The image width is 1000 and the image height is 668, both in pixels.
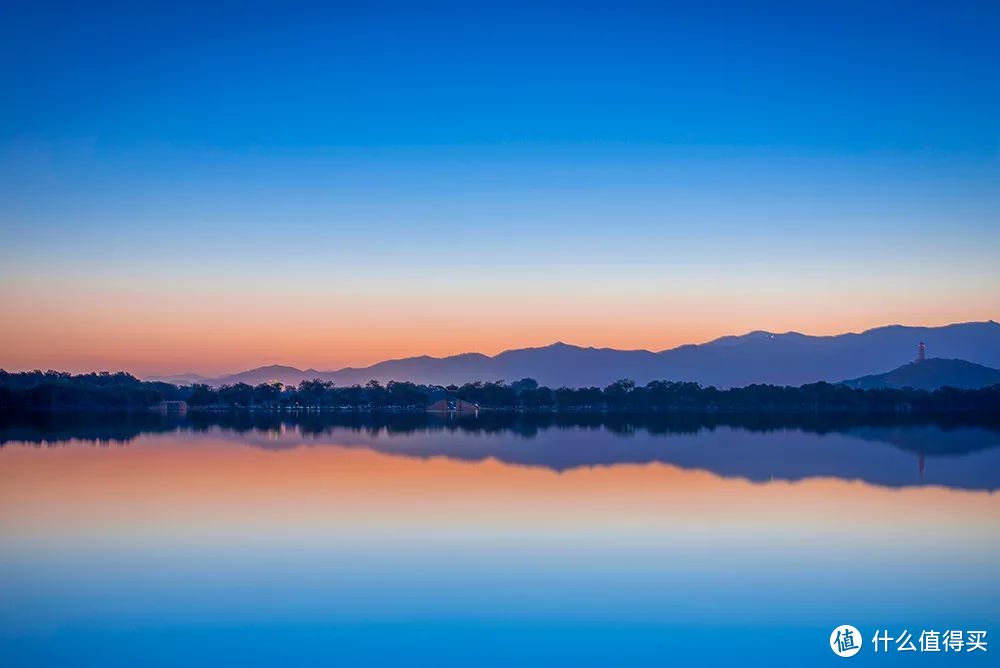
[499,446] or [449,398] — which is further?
[449,398]

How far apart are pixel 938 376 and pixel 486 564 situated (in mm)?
90274

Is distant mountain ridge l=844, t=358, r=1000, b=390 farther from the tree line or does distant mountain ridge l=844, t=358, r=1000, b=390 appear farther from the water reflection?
the water reflection

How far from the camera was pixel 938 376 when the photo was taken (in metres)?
87.9

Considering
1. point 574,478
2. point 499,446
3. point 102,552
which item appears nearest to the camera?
point 102,552

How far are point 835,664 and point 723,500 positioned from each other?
7441 mm

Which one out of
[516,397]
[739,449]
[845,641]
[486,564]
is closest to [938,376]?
[516,397]

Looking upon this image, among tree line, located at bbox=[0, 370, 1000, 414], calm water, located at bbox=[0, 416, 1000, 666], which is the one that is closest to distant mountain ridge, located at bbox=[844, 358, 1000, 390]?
tree line, located at bbox=[0, 370, 1000, 414]

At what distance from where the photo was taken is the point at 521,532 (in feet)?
36.9

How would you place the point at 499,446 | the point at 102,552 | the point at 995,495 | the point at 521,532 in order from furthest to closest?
1. the point at 499,446
2. the point at 995,495
3. the point at 521,532
4. the point at 102,552

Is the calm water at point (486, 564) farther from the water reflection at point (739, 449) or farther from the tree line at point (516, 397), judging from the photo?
the tree line at point (516, 397)

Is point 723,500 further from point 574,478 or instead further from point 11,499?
point 11,499

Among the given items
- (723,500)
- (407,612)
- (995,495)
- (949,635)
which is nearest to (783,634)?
(949,635)

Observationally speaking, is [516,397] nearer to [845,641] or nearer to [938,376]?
[938,376]

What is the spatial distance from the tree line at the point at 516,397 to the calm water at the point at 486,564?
175 feet
